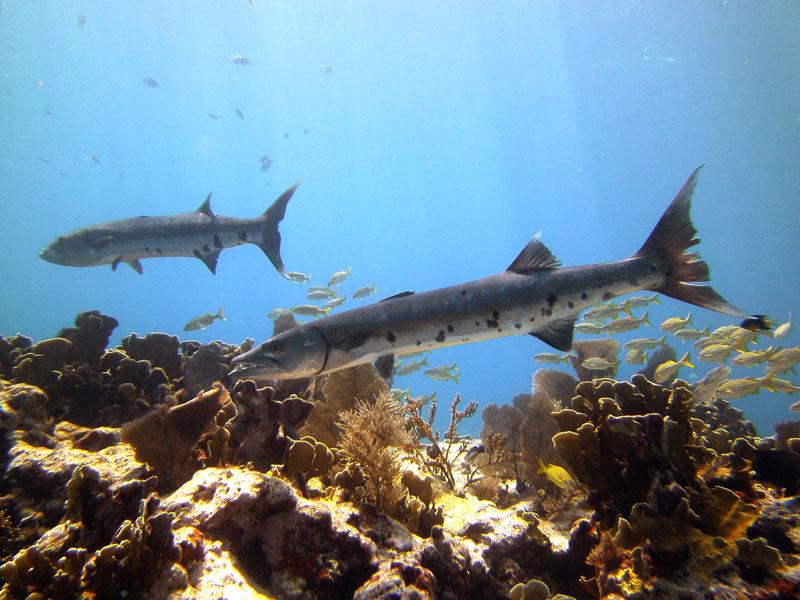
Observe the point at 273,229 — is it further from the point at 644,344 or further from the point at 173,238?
the point at 644,344

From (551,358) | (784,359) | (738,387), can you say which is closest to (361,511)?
(738,387)

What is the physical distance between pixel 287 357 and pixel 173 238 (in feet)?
19.2

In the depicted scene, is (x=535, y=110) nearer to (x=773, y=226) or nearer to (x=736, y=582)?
(x=773, y=226)

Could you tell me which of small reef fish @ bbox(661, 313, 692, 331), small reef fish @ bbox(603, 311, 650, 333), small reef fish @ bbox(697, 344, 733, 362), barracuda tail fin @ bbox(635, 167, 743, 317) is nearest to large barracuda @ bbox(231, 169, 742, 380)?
barracuda tail fin @ bbox(635, 167, 743, 317)

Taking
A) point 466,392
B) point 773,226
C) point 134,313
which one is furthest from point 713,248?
point 134,313

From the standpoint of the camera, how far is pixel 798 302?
116 m

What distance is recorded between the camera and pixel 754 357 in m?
10.4

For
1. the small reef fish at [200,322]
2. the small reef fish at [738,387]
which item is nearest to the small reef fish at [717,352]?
the small reef fish at [738,387]

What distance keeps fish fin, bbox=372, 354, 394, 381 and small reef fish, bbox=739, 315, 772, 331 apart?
3958 millimetres

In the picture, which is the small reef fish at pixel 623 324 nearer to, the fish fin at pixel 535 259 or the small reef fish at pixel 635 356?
the small reef fish at pixel 635 356

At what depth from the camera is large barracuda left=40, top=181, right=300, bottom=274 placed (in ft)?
27.6

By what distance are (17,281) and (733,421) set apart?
25383 cm

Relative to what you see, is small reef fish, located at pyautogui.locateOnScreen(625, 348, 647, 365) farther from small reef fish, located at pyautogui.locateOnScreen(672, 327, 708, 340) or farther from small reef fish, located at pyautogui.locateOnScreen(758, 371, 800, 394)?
small reef fish, located at pyautogui.locateOnScreen(758, 371, 800, 394)

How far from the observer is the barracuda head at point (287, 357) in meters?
4.34
